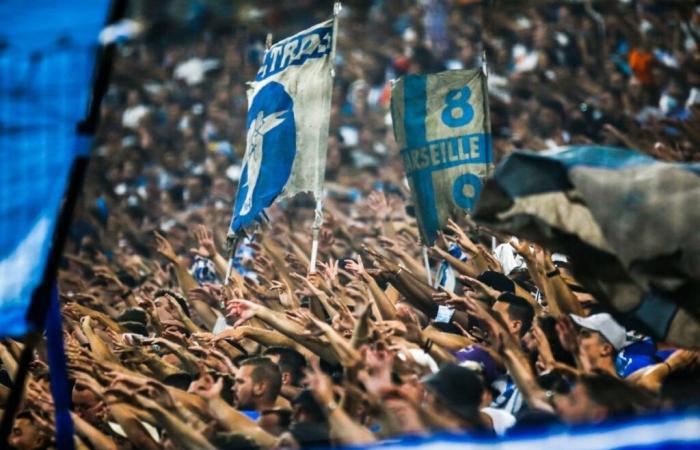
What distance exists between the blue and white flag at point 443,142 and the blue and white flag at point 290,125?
81 cm

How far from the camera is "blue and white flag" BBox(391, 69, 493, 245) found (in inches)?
271

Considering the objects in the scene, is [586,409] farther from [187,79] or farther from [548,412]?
[187,79]

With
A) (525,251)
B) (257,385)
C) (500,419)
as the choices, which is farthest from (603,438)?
(257,385)

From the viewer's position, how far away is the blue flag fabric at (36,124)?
421cm

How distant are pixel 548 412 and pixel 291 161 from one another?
299cm

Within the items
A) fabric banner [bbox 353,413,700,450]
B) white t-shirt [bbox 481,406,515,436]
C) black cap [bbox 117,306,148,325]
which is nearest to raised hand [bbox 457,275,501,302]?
white t-shirt [bbox 481,406,515,436]

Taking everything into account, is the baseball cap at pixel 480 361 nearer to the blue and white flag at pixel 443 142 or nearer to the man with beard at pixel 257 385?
the man with beard at pixel 257 385

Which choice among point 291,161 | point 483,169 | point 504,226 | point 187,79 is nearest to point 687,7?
point 483,169

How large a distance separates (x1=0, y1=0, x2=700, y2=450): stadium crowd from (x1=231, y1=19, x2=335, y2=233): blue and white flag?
0.54 metres

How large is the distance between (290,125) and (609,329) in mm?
2703

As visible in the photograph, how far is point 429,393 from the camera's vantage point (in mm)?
4254

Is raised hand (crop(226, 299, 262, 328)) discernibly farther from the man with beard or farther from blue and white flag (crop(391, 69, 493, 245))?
blue and white flag (crop(391, 69, 493, 245))

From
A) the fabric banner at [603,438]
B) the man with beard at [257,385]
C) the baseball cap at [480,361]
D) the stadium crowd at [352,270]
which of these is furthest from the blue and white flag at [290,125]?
the fabric banner at [603,438]

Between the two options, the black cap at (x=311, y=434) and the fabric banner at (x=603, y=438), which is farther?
the black cap at (x=311, y=434)
